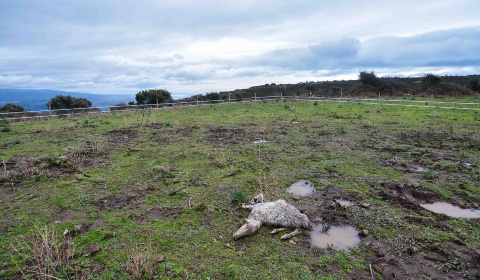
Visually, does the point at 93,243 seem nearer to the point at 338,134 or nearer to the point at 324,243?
the point at 324,243

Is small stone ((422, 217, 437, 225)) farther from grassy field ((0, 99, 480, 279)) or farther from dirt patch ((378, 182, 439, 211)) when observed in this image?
dirt patch ((378, 182, 439, 211))

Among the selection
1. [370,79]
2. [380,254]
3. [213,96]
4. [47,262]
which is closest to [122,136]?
[47,262]

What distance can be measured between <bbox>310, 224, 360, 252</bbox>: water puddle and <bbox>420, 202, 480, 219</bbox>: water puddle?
2.10m

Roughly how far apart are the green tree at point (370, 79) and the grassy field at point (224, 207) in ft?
117

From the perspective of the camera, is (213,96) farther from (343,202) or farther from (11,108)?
(343,202)

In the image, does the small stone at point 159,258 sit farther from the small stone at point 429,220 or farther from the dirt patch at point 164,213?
the small stone at point 429,220

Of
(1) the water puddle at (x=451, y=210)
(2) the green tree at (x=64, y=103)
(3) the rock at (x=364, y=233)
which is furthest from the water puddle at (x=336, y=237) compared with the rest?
(2) the green tree at (x=64, y=103)

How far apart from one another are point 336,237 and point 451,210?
2812 millimetres

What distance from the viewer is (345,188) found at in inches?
256

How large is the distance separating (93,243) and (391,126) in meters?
15.1

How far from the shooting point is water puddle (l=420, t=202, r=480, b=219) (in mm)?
5289

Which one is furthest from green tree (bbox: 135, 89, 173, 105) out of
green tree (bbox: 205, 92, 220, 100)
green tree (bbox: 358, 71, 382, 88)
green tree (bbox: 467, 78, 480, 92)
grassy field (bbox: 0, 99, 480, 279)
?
green tree (bbox: 467, 78, 480, 92)

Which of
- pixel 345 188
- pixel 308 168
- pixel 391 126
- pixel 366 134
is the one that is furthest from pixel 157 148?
pixel 391 126

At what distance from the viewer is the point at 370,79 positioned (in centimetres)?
4472
